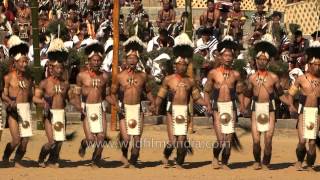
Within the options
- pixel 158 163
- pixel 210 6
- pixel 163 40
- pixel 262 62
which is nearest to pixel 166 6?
pixel 210 6

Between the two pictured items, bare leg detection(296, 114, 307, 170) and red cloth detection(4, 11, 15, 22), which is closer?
bare leg detection(296, 114, 307, 170)

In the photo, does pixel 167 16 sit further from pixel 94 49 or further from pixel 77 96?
pixel 77 96

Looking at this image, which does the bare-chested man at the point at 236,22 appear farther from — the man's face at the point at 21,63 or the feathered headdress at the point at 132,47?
the man's face at the point at 21,63

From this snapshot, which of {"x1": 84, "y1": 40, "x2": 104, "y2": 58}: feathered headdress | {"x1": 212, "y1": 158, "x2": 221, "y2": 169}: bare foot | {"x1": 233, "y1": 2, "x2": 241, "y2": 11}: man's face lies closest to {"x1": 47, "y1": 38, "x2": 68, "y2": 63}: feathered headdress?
{"x1": 84, "y1": 40, "x2": 104, "y2": 58}: feathered headdress

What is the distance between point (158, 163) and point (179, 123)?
1212 millimetres

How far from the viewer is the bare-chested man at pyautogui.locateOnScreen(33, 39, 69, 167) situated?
15.1 metres

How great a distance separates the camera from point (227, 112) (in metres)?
15.1

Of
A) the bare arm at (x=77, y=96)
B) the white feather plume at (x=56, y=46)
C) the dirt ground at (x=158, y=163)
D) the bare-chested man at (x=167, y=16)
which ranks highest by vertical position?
the bare-chested man at (x=167, y=16)

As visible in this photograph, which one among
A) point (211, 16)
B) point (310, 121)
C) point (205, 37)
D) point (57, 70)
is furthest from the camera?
point (211, 16)

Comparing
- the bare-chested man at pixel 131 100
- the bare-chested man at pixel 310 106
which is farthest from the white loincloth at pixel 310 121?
the bare-chested man at pixel 131 100

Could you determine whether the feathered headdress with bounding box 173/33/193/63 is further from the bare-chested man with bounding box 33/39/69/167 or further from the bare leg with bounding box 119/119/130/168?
the bare-chested man with bounding box 33/39/69/167

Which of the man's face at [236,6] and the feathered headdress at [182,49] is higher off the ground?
the man's face at [236,6]

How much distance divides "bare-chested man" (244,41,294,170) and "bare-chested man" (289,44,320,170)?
0.28 m

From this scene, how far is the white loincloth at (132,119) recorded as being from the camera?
1514 cm
